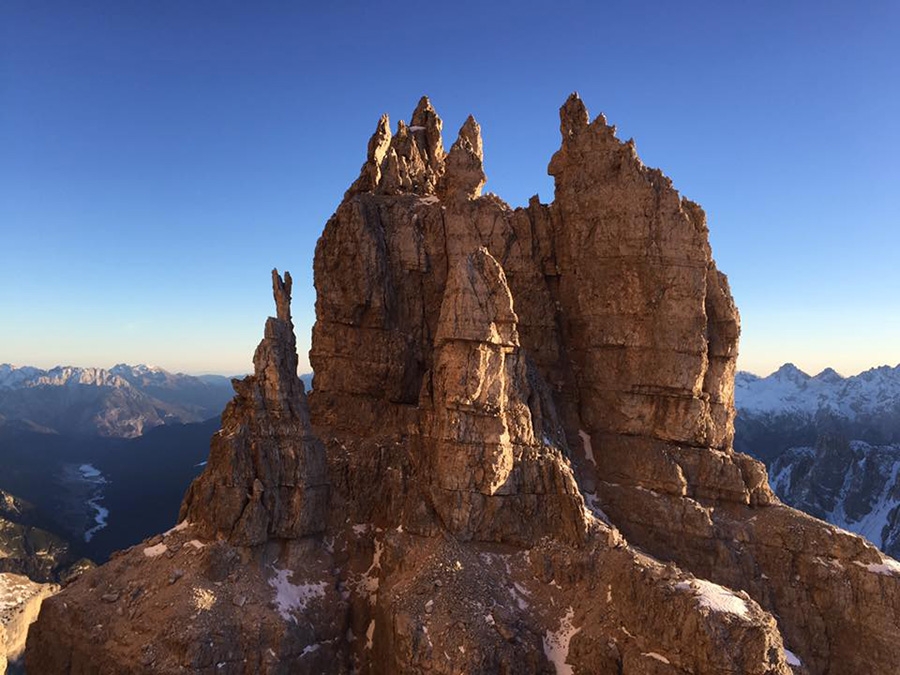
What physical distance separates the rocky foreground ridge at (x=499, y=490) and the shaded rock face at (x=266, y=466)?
25 centimetres

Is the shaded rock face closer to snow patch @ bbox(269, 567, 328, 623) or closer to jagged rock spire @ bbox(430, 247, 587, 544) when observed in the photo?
snow patch @ bbox(269, 567, 328, 623)

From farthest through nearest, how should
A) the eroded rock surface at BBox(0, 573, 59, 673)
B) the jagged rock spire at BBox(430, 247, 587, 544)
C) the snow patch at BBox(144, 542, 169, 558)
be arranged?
the eroded rock surface at BBox(0, 573, 59, 673), the snow patch at BBox(144, 542, 169, 558), the jagged rock spire at BBox(430, 247, 587, 544)

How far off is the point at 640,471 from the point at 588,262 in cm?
2340

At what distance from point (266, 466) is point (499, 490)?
22811mm

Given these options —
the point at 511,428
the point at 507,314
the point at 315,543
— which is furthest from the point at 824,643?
the point at 315,543

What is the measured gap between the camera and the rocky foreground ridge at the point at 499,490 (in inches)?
1965

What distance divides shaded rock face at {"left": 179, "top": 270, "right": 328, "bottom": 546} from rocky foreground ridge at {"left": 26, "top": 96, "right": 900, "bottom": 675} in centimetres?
25

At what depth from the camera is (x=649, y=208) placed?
215ft

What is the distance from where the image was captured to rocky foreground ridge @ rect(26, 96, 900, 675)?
49.9m

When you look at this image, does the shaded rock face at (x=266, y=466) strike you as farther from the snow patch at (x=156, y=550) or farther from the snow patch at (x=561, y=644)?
the snow patch at (x=561, y=644)

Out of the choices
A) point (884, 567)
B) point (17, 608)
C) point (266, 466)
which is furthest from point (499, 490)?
point (17, 608)

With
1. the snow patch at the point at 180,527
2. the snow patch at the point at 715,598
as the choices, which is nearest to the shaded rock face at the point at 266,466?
the snow patch at the point at 180,527

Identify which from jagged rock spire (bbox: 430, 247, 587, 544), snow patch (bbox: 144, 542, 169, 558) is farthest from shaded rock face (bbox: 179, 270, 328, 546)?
jagged rock spire (bbox: 430, 247, 587, 544)

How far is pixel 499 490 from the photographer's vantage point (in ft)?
189
